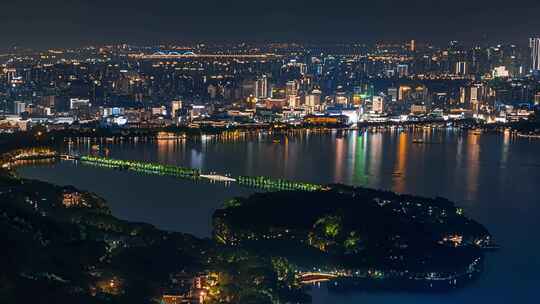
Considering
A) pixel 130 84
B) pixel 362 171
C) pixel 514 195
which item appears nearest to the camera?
pixel 514 195

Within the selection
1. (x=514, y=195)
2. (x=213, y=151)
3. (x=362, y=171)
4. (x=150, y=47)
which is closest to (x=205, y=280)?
(x=514, y=195)

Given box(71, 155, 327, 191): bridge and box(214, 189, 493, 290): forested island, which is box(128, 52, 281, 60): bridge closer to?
box(71, 155, 327, 191): bridge

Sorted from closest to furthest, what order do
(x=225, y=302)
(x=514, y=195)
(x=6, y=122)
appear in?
(x=225, y=302) < (x=514, y=195) < (x=6, y=122)

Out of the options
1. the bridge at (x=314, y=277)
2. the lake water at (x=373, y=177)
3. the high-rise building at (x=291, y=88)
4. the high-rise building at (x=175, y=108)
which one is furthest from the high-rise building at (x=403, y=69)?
the bridge at (x=314, y=277)

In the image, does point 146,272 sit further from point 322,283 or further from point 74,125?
point 74,125

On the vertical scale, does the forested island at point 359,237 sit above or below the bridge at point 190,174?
above

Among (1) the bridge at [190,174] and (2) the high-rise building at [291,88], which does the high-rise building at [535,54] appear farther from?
(1) the bridge at [190,174]

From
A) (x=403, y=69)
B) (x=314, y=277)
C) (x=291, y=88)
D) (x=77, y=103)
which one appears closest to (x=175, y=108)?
(x=77, y=103)
